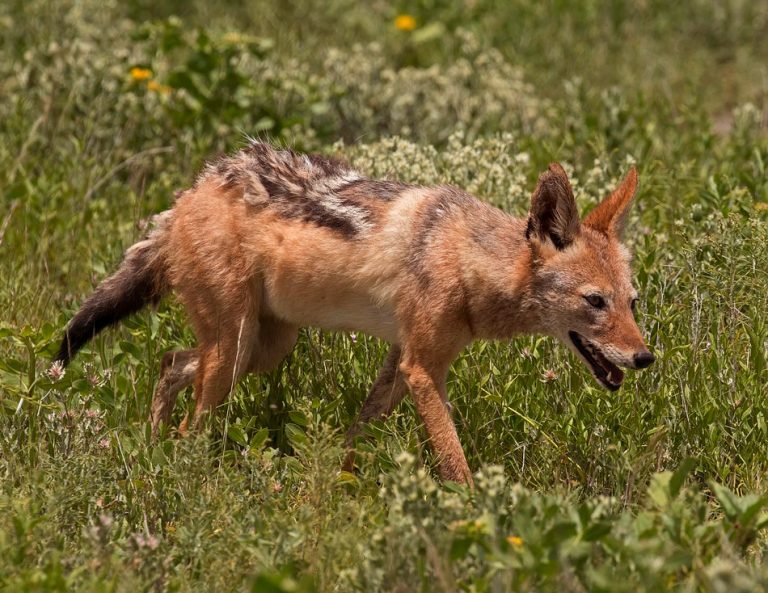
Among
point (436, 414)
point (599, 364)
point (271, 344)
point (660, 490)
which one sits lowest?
point (271, 344)

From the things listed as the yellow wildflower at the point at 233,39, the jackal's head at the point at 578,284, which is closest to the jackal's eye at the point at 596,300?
the jackal's head at the point at 578,284

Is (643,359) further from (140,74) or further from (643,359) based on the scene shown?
(140,74)

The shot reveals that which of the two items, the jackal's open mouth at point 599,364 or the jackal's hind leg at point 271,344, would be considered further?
the jackal's hind leg at point 271,344

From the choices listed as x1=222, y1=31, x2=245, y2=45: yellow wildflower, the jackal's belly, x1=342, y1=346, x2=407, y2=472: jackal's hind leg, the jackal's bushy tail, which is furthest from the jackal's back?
x1=222, y1=31, x2=245, y2=45: yellow wildflower

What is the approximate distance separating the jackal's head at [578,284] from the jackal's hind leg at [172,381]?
1.78 m

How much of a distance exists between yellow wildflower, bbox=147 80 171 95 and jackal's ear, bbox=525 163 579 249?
167 inches

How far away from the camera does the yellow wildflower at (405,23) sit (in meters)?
11.7

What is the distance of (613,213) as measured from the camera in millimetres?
5625

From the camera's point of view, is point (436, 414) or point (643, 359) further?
point (436, 414)

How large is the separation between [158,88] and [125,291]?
10.4 feet

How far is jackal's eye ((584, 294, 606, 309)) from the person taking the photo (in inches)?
211

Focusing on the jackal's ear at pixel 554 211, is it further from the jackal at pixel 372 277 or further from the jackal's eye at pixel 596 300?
the jackal's eye at pixel 596 300

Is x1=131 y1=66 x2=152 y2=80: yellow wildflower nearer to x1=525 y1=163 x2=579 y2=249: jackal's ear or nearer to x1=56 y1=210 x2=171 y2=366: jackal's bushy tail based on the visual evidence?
x1=56 y1=210 x2=171 y2=366: jackal's bushy tail

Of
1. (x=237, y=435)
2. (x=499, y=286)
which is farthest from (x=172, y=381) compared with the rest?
(x=499, y=286)
